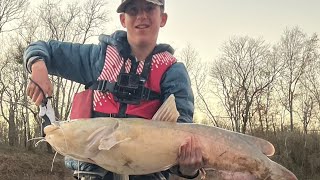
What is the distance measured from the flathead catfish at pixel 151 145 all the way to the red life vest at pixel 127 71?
18.6 inches

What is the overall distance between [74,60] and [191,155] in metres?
1.29

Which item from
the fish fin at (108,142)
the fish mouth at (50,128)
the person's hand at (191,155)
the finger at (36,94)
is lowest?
the person's hand at (191,155)

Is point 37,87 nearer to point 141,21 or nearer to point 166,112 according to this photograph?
point 166,112

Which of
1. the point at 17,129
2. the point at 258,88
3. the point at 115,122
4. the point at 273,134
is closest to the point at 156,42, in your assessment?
the point at 115,122

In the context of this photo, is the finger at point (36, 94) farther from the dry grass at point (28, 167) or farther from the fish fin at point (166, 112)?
the dry grass at point (28, 167)

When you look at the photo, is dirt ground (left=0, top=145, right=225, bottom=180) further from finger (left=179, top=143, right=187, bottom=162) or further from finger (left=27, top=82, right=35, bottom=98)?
finger (left=179, top=143, right=187, bottom=162)

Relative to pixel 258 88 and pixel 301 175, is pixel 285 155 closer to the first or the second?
pixel 301 175

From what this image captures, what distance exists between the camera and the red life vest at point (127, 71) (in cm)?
343

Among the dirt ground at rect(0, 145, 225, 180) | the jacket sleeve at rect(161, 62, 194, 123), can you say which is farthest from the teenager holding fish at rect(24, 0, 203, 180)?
the dirt ground at rect(0, 145, 225, 180)

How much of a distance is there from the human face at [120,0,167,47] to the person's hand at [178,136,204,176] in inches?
37.2

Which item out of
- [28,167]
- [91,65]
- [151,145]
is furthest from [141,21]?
[28,167]

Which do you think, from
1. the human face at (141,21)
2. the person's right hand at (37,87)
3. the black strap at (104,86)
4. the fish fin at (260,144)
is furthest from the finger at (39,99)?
the fish fin at (260,144)

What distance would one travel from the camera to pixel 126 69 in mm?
3541

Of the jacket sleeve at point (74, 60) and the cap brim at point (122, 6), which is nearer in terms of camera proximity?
the cap brim at point (122, 6)
